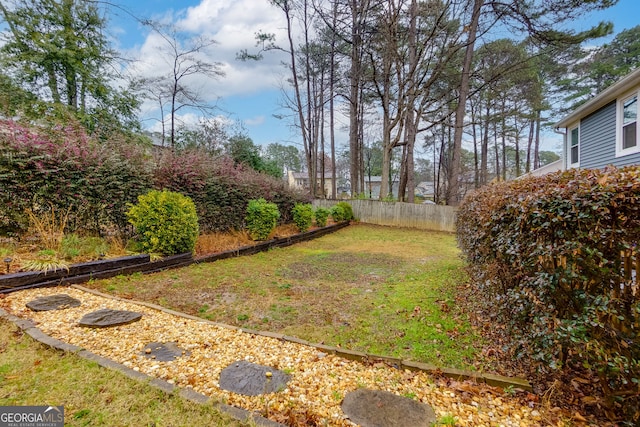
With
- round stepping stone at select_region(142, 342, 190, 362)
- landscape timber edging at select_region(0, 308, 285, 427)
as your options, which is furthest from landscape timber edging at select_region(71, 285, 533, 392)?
landscape timber edging at select_region(0, 308, 285, 427)

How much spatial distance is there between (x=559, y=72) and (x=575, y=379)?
2122cm

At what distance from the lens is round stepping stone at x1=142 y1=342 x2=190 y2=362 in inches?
85.0

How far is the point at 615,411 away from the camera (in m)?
1.59

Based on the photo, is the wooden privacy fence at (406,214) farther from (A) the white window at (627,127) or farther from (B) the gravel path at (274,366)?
(B) the gravel path at (274,366)

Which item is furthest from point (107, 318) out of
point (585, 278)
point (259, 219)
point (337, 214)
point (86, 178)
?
point (337, 214)

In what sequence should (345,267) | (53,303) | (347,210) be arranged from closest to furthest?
(53,303)
(345,267)
(347,210)

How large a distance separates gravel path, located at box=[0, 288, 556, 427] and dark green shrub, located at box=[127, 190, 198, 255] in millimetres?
2163

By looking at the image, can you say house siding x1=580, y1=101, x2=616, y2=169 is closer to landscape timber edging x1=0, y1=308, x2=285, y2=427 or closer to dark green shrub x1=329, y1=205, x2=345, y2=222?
dark green shrub x1=329, y1=205, x2=345, y2=222

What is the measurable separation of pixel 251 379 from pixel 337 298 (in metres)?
2.07

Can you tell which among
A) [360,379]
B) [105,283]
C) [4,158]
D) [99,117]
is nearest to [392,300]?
[360,379]

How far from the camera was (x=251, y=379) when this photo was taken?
1.95 meters

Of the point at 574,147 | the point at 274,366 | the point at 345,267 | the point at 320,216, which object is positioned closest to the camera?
the point at 274,366
